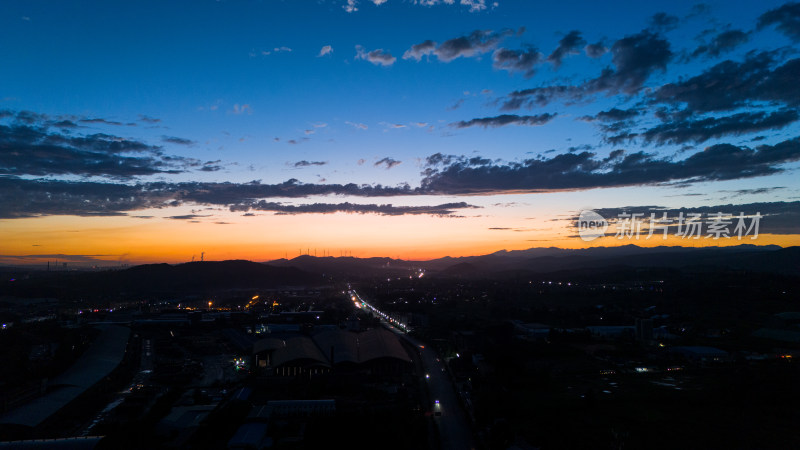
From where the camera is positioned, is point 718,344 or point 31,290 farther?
point 31,290

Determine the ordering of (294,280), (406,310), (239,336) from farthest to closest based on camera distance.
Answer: (294,280), (406,310), (239,336)

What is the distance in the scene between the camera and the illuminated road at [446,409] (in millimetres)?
9508

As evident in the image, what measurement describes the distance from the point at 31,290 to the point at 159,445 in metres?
44.9

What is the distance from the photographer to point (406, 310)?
104 feet

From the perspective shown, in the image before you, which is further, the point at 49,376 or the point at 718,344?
the point at 718,344

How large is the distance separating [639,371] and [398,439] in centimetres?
997

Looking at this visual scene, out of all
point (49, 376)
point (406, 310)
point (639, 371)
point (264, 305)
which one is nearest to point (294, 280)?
point (264, 305)

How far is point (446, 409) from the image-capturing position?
1152 centimetres

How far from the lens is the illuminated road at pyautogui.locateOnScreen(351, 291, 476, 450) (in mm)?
9508

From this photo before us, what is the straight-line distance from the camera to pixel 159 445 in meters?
9.16

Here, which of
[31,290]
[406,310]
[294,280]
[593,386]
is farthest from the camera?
[294,280]

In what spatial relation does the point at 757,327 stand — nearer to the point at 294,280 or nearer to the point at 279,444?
the point at 279,444

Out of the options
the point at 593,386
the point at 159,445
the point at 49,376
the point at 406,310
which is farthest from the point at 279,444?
the point at 406,310

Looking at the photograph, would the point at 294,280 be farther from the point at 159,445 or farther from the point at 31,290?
the point at 159,445
